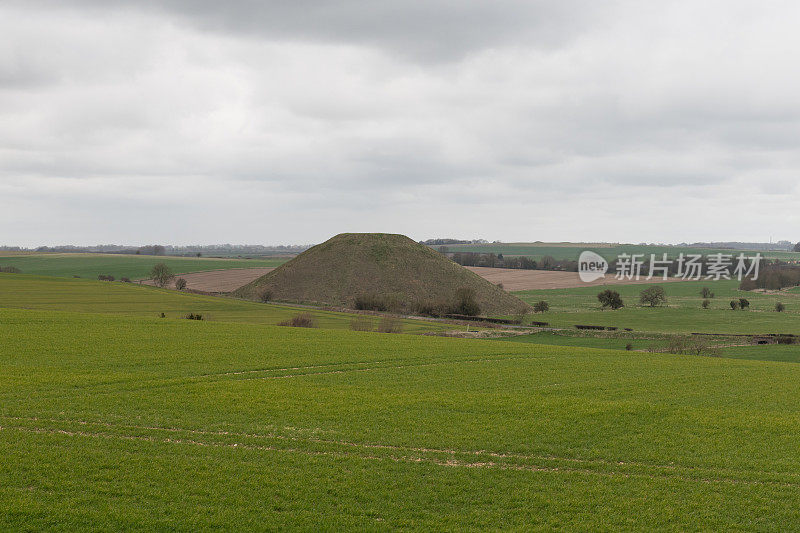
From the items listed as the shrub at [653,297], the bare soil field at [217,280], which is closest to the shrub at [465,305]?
the shrub at [653,297]

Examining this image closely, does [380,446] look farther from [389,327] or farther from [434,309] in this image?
[434,309]

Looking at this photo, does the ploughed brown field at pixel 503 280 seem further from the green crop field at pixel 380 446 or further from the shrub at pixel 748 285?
the green crop field at pixel 380 446

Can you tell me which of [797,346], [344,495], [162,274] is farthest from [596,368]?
[162,274]

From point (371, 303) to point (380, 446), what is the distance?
81735 millimetres

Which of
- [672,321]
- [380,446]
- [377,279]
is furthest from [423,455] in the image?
[377,279]

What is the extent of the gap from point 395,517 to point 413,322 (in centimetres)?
6882

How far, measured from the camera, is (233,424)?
21266 mm

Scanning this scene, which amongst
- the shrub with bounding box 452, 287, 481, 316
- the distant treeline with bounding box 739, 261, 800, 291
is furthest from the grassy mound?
the distant treeline with bounding box 739, 261, 800, 291

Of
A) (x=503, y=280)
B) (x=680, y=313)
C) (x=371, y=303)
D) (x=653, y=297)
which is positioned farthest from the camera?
(x=503, y=280)

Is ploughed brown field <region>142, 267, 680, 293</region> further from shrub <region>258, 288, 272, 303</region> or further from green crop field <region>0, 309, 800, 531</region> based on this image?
green crop field <region>0, 309, 800, 531</region>

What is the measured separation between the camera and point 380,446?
763 inches

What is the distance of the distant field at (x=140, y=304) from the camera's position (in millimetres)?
75375

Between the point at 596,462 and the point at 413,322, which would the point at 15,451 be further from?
the point at 413,322

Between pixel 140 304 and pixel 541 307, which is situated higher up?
pixel 541 307
